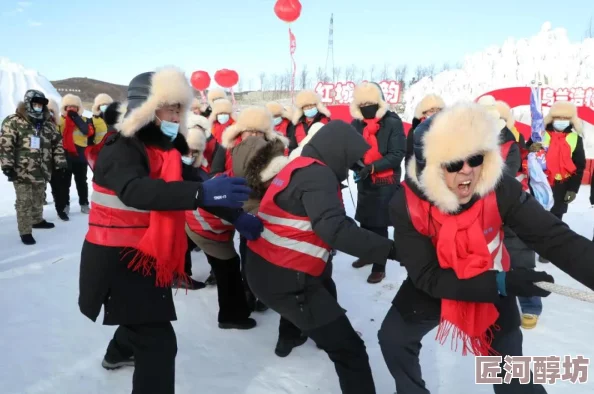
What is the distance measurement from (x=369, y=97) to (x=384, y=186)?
2.88ft

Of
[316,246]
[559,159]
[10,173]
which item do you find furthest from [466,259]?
[10,173]

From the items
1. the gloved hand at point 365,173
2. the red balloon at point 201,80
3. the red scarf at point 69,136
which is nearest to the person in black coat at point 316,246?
the gloved hand at point 365,173

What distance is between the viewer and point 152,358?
177cm

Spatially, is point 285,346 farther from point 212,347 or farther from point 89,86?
point 89,86

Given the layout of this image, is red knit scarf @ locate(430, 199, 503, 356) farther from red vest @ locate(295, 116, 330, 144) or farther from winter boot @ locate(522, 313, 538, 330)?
red vest @ locate(295, 116, 330, 144)

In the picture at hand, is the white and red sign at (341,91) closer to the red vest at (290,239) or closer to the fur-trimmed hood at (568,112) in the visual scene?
the fur-trimmed hood at (568,112)

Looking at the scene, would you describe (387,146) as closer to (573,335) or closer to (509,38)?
(573,335)

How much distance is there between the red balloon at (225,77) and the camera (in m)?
12.2

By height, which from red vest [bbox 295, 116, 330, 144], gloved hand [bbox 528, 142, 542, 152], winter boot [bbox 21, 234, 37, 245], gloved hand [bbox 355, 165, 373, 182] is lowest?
winter boot [bbox 21, 234, 37, 245]

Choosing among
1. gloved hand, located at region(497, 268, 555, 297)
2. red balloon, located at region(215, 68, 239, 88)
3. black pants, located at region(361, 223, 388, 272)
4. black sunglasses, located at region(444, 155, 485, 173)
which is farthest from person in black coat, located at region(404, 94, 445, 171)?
red balloon, located at region(215, 68, 239, 88)

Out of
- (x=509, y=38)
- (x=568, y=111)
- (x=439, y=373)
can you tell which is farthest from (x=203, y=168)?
(x=509, y=38)

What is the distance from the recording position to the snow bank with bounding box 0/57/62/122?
73.3 ft

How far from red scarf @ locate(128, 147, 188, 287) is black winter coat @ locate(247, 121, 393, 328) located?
0.46 m

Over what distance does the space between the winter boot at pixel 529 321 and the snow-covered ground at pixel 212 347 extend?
0.15 ft
